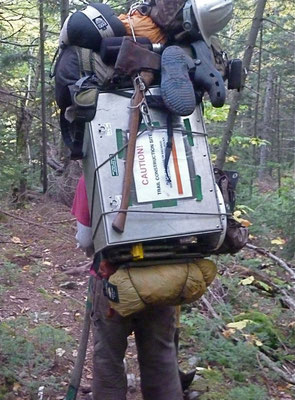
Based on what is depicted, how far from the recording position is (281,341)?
19.7 feet

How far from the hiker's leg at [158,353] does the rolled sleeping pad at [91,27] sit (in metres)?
1.46

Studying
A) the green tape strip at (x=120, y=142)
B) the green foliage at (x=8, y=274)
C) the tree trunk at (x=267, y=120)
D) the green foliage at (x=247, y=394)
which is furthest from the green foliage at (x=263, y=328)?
the tree trunk at (x=267, y=120)

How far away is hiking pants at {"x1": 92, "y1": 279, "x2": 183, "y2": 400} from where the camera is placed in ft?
10.8

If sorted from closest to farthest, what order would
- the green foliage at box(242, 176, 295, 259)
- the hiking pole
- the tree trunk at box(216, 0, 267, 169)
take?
the hiking pole, the tree trunk at box(216, 0, 267, 169), the green foliage at box(242, 176, 295, 259)

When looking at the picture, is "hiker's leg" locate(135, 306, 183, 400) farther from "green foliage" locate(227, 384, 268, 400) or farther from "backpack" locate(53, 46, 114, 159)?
"backpack" locate(53, 46, 114, 159)

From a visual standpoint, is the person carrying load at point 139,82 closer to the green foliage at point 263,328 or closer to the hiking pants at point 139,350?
the hiking pants at point 139,350

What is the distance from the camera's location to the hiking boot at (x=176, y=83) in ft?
9.30

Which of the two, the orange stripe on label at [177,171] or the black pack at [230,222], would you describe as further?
the black pack at [230,222]

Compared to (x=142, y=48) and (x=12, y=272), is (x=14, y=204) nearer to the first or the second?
(x=12, y=272)

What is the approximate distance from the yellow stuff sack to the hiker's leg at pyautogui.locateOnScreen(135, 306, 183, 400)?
36 centimetres

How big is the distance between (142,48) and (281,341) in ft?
13.1

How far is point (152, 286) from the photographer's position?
286 cm

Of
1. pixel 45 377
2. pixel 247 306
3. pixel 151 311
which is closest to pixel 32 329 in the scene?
pixel 45 377

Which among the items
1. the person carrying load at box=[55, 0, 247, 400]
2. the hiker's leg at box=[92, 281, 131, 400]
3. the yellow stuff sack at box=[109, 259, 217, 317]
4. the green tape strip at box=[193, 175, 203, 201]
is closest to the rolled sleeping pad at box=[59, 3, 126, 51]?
the person carrying load at box=[55, 0, 247, 400]
